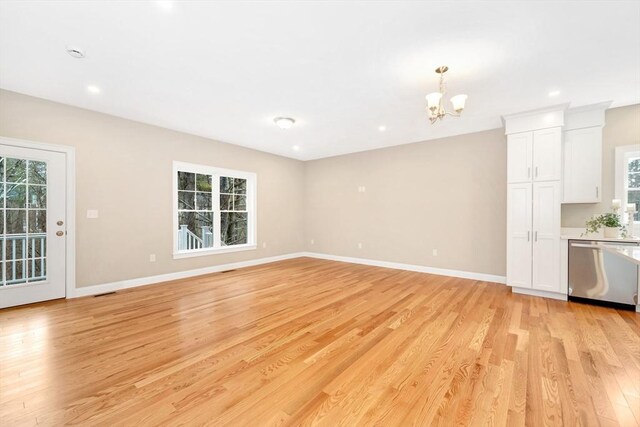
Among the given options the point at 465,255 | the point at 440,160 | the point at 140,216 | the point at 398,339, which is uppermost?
the point at 440,160

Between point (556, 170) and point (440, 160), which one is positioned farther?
point (440, 160)

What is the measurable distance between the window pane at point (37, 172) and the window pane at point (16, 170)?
54 mm

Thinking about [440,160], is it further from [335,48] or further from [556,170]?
[335,48]

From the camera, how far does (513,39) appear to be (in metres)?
2.29

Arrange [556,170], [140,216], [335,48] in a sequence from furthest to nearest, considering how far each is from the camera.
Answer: [140,216], [556,170], [335,48]

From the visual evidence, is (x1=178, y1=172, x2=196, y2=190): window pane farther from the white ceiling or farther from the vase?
the vase

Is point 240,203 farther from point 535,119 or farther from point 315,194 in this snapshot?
point 535,119

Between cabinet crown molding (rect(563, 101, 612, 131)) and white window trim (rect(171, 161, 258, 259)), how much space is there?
19.2ft

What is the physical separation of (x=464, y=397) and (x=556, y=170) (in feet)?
12.0

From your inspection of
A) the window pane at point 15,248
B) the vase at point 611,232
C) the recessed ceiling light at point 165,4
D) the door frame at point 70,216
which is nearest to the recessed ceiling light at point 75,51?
the recessed ceiling light at point 165,4

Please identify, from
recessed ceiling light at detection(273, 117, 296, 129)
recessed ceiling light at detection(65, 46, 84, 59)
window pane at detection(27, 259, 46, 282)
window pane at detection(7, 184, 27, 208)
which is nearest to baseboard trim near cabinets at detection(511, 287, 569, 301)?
recessed ceiling light at detection(273, 117, 296, 129)

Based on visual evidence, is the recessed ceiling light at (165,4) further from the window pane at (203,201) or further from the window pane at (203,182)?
the window pane at (203,201)

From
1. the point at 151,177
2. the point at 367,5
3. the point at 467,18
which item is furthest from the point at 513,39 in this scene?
the point at 151,177

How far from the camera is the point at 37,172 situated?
3537mm
